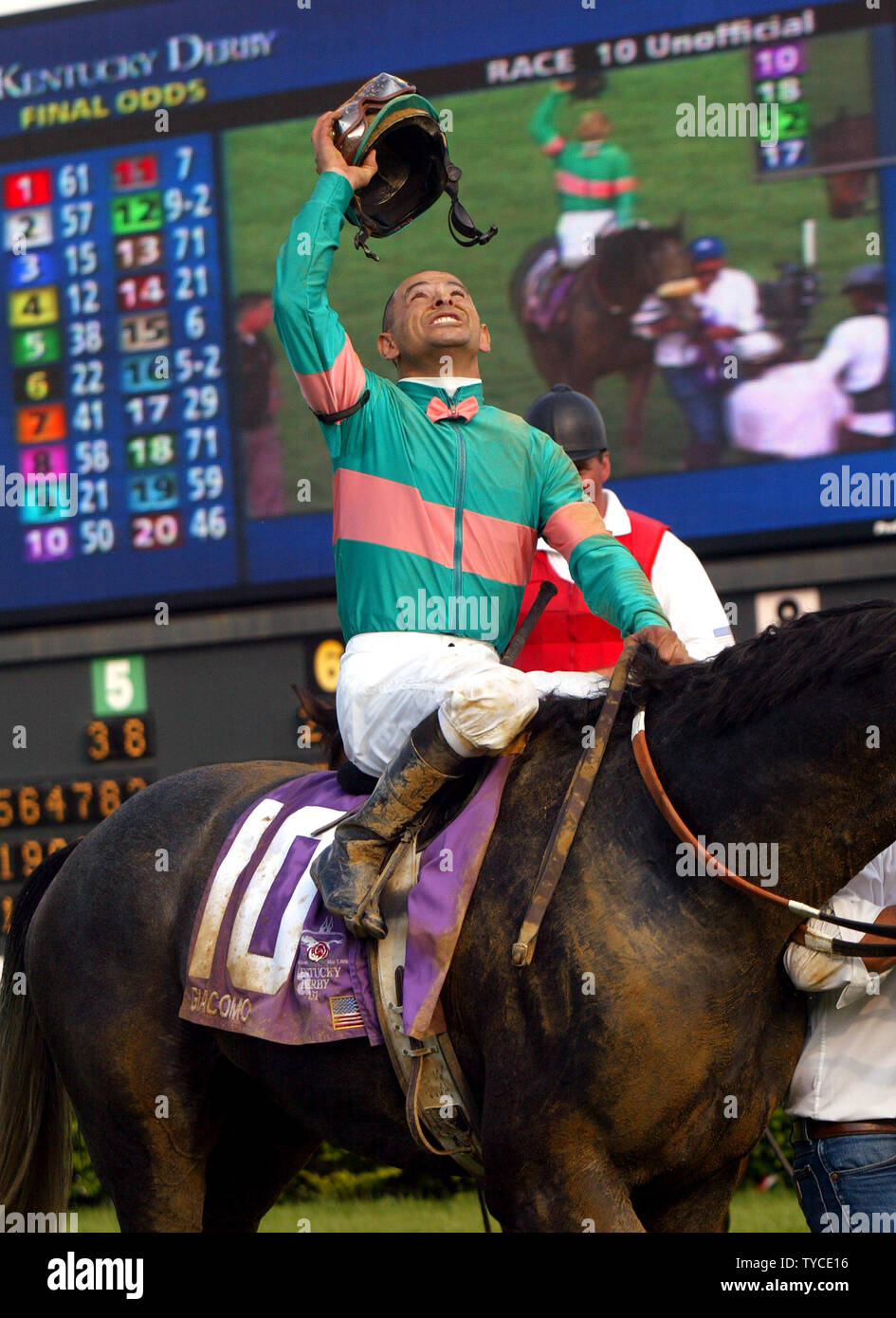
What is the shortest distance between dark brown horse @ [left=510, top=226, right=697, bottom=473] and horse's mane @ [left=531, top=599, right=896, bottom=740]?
131 inches

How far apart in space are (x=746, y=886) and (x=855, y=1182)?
0.69 metres

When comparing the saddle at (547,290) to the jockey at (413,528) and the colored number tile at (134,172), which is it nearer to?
the colored number tile at (134,172)

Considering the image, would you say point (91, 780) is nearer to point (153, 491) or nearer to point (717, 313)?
point (153, 491)

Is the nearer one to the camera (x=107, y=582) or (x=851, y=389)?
(x=851, y=389)

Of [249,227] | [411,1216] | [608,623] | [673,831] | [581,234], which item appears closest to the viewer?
[673,831]

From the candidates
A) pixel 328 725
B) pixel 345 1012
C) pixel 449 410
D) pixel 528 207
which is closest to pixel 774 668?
pixel 449 410

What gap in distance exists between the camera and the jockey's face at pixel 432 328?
3148 mm

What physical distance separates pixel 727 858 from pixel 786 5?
438 cm

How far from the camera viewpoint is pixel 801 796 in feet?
8.52

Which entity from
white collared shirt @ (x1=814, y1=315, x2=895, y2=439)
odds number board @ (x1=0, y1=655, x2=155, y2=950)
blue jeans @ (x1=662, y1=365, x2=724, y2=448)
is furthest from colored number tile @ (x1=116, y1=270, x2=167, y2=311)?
white collared shirt @ (x1=814, y1=315, x2=895, y2=439)

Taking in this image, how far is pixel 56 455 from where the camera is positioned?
21.6 ft
